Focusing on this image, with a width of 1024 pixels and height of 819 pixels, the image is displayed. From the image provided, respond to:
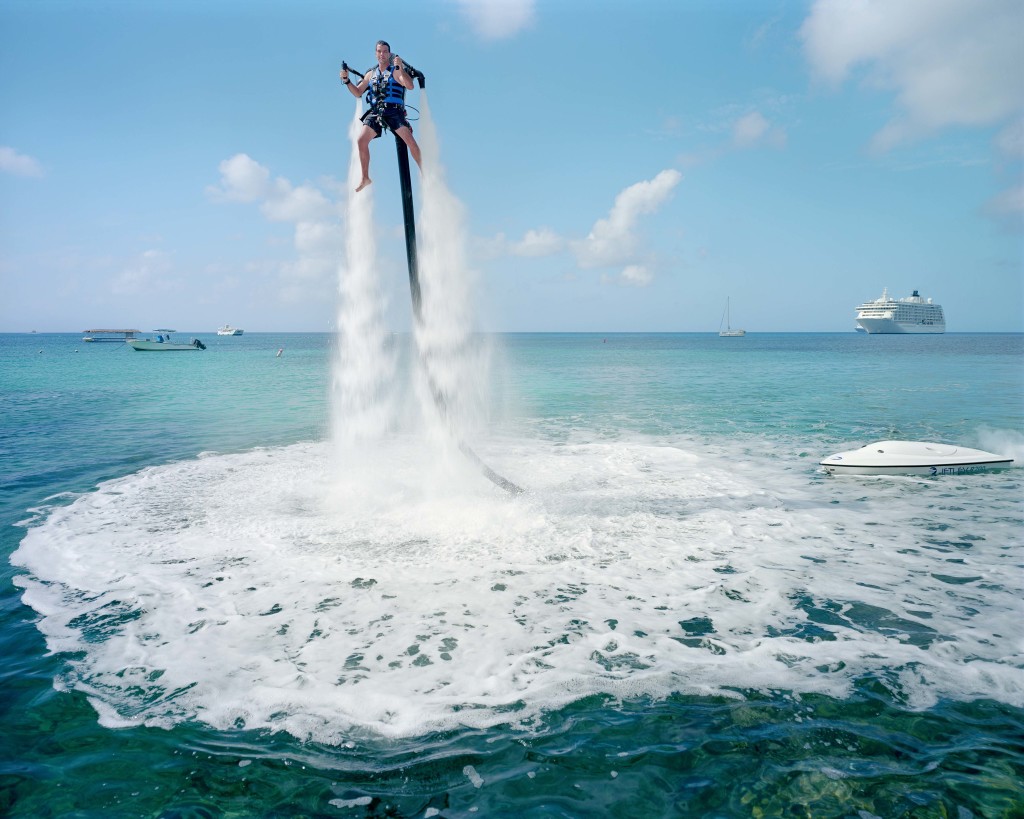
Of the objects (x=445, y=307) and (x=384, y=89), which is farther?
(x=445, y=307)

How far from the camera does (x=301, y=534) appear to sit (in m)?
10.8

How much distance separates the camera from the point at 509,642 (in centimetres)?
684

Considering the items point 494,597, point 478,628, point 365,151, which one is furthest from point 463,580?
point 365,151

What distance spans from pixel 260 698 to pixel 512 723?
2733 mm

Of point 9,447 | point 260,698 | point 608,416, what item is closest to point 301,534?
point 260,698

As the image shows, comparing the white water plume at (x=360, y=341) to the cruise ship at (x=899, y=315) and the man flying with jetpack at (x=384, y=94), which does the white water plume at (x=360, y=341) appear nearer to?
the man flying with jetpack at (x=384, y=94)

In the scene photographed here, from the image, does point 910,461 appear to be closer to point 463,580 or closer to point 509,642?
point 463,580

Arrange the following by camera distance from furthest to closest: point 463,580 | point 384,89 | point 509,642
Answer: point 384,89, point 463,580, point 509,642

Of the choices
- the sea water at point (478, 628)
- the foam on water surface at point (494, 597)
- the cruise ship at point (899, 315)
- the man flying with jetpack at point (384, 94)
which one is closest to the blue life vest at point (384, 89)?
the man flying with jetpack at point (384, 94)

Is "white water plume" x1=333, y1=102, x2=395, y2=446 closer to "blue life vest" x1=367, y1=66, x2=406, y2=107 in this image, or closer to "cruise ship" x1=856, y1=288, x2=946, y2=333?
"blue life vest" x1=367, y1=66, x2=406, y2=107

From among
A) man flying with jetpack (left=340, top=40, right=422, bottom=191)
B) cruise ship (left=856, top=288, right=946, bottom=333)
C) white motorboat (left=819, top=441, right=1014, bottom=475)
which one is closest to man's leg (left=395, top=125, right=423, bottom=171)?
man flying with jetpack (left=340, top=40, right=422, bottom=191)

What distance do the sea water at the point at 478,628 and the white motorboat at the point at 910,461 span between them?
1.47ft

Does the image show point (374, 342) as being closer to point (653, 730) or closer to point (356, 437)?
point (356, 437)

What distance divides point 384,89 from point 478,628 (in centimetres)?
885
